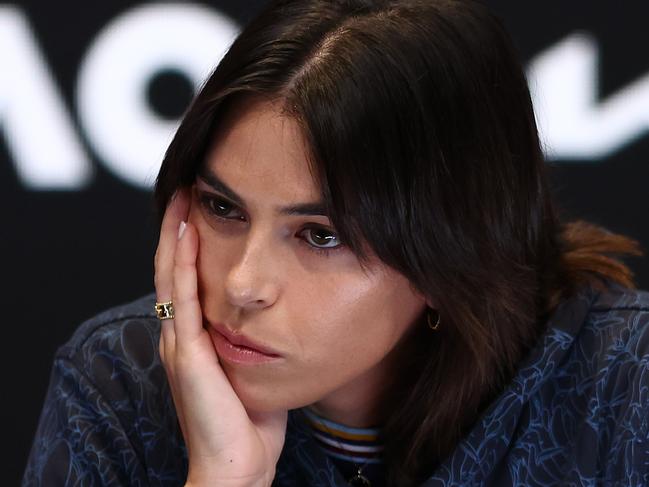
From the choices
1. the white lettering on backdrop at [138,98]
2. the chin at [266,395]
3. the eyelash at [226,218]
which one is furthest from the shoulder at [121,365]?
the white lettering on backdrop at [138,98]

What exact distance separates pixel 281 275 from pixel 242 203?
9 centimetres

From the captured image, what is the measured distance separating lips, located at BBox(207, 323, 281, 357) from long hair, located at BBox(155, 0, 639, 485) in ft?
0.49

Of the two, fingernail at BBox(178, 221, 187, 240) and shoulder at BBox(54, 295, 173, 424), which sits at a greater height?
fingernail at BBox(178, 221, 187, 240)

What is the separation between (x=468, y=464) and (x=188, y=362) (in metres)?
0.38

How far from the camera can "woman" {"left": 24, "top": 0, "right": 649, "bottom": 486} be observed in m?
1.22

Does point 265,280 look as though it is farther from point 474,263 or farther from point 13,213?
point 13,213

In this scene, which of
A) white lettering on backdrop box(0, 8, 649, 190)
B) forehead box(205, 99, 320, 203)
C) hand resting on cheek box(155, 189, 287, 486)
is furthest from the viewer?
white lettering on backdrop box(0, 8, 649, 190)

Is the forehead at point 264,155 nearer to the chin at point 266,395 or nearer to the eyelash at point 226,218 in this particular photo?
the eyelash at point 226,218

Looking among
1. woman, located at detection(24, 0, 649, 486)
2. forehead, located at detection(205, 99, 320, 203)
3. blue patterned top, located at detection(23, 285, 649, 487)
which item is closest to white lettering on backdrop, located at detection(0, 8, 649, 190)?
woman, located at detection(24, 0, 649, 486)

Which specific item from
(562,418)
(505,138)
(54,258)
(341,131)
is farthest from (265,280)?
(54,258)

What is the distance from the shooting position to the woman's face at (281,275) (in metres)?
1.22

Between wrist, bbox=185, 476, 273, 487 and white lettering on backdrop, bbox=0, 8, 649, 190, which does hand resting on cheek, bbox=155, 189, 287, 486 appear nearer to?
wrist, bbox=185, 476, 273, 487

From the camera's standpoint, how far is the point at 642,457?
1383 mm

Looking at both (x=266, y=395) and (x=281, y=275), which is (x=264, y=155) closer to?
(x=281, y=275)
